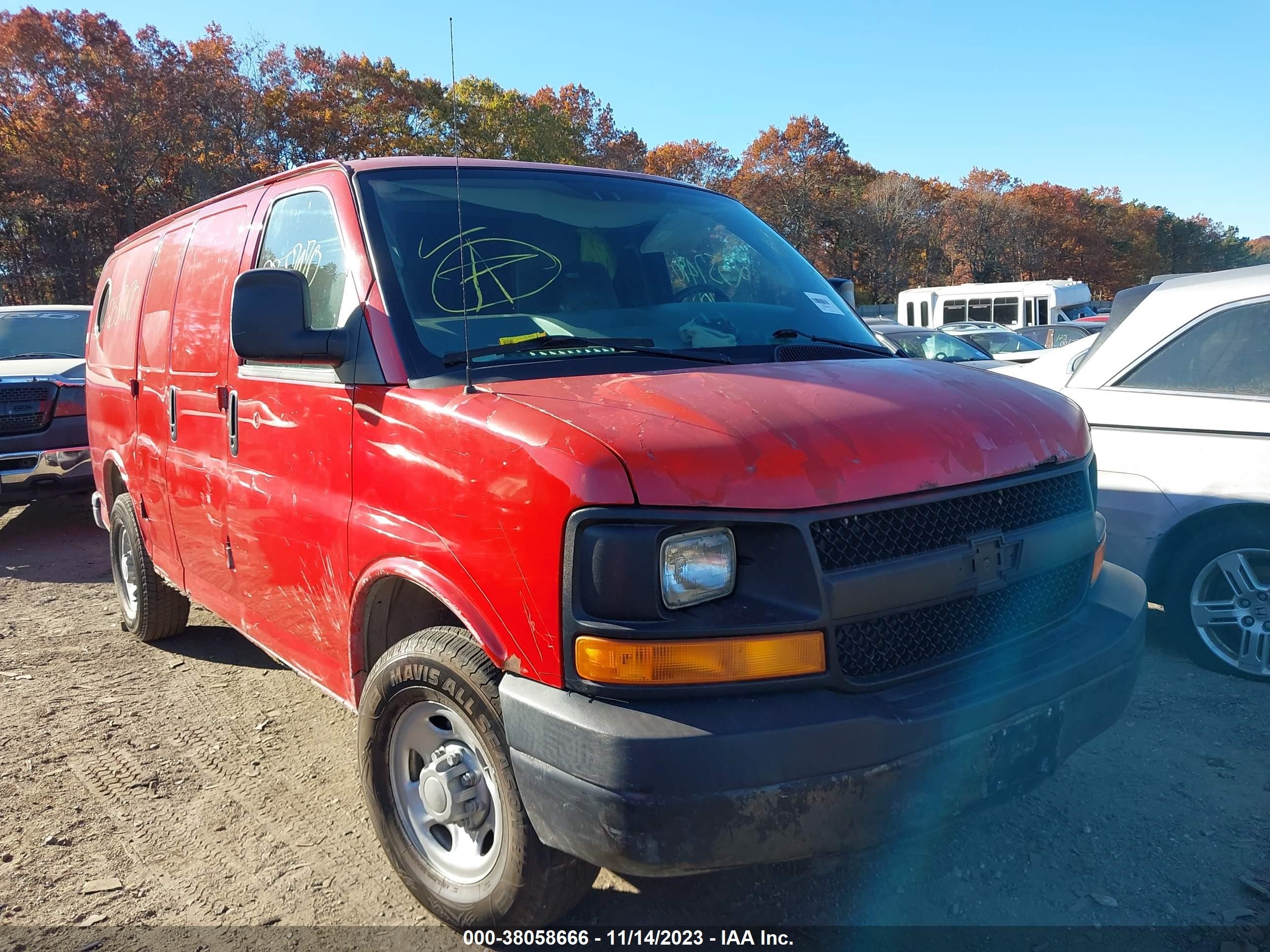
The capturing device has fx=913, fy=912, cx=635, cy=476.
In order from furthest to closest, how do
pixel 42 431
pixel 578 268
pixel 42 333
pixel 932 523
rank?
pixel 42 333
pixel 42 431
pixel 578 268
pixel 932 523

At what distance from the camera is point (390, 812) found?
2.63 meters

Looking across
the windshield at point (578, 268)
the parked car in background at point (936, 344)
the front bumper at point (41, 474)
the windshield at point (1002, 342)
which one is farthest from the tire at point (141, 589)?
the windshield at point (1002, 342)

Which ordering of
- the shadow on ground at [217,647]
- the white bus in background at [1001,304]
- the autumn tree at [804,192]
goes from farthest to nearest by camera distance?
1. the autumn tree at [804,192]
2. the white bus in background at [1001,304]
3. the shadow on ground at [217,647]

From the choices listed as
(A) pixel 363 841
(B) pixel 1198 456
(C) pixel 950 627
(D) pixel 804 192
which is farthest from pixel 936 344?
(D) pixel 804 192

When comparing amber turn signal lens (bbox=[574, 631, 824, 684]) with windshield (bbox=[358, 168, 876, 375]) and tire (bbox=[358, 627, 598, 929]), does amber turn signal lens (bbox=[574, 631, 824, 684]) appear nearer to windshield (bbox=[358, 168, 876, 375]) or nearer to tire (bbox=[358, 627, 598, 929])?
tire (bbox=[358, 627, 598, 929])

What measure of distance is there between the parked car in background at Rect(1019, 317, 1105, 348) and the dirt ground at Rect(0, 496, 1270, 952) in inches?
703

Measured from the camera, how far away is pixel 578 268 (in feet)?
10.0

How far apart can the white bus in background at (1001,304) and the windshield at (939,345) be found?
18381 mm

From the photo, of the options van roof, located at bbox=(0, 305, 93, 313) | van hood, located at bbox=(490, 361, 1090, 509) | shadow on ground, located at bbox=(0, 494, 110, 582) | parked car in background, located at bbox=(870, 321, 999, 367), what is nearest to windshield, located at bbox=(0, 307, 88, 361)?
van roof, located at bbox=(0, 305, 93, 313)

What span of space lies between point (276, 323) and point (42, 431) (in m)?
6.53

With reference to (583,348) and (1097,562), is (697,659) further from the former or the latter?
(1097,562)

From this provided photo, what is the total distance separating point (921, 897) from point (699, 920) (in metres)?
0.67

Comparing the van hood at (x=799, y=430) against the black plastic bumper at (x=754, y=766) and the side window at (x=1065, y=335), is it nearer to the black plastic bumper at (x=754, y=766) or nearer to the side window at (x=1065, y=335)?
the black plastic bumper at (x=754, y=766)

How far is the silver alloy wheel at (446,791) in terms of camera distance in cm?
236
